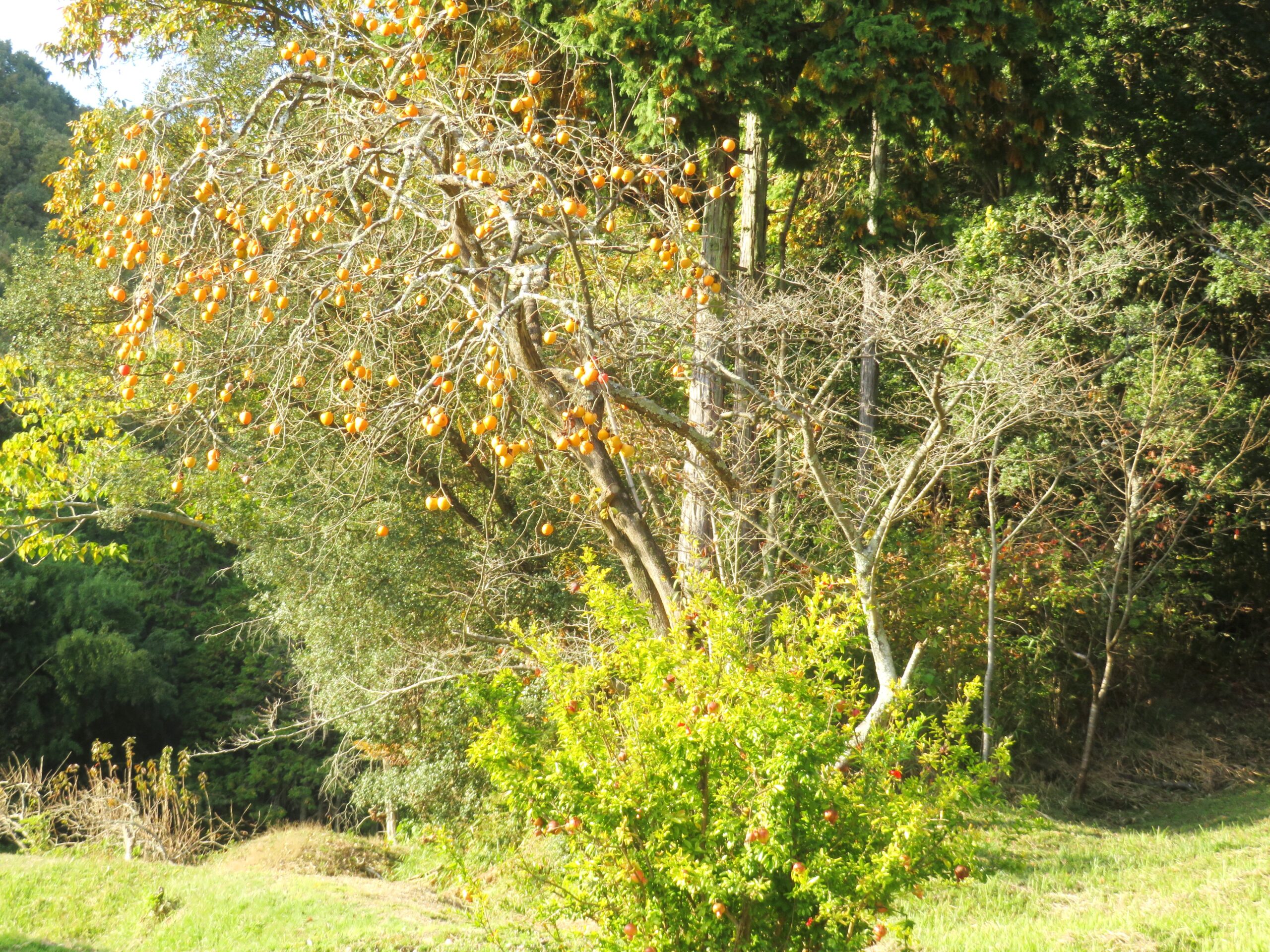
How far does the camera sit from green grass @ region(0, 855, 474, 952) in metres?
5.41

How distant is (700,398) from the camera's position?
6.68 m

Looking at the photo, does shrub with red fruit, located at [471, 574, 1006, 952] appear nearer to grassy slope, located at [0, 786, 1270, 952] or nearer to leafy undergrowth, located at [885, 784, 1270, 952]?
leafy undergrowth, located at [885, 784, 1270, 952]

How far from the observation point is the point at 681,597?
429 cm

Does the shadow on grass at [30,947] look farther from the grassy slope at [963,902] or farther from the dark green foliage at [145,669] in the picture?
the dark green foliage at [145,669]

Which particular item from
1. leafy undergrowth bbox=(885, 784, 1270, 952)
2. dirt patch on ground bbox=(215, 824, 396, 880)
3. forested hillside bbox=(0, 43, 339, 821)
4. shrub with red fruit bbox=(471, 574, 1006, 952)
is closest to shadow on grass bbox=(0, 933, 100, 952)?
dirt patch on ground bbox=(215, 824, 396, 880)

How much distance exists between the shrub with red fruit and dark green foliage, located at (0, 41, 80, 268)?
47.9 feet

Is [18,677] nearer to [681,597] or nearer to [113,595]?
[113,595]

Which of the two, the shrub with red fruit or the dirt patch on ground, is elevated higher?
the shrub with red fruit

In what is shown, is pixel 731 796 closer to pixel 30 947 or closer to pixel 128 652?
pixel 30 947

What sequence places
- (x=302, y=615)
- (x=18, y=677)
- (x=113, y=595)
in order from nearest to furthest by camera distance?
(x=302, y=615) → (x=18, y=677) → (x=113, y=595)

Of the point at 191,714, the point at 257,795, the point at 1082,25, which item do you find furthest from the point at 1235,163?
the point at 191,714

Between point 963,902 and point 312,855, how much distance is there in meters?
5.28

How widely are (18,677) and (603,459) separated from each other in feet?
45.7

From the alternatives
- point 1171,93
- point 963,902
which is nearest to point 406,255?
point 963,902
